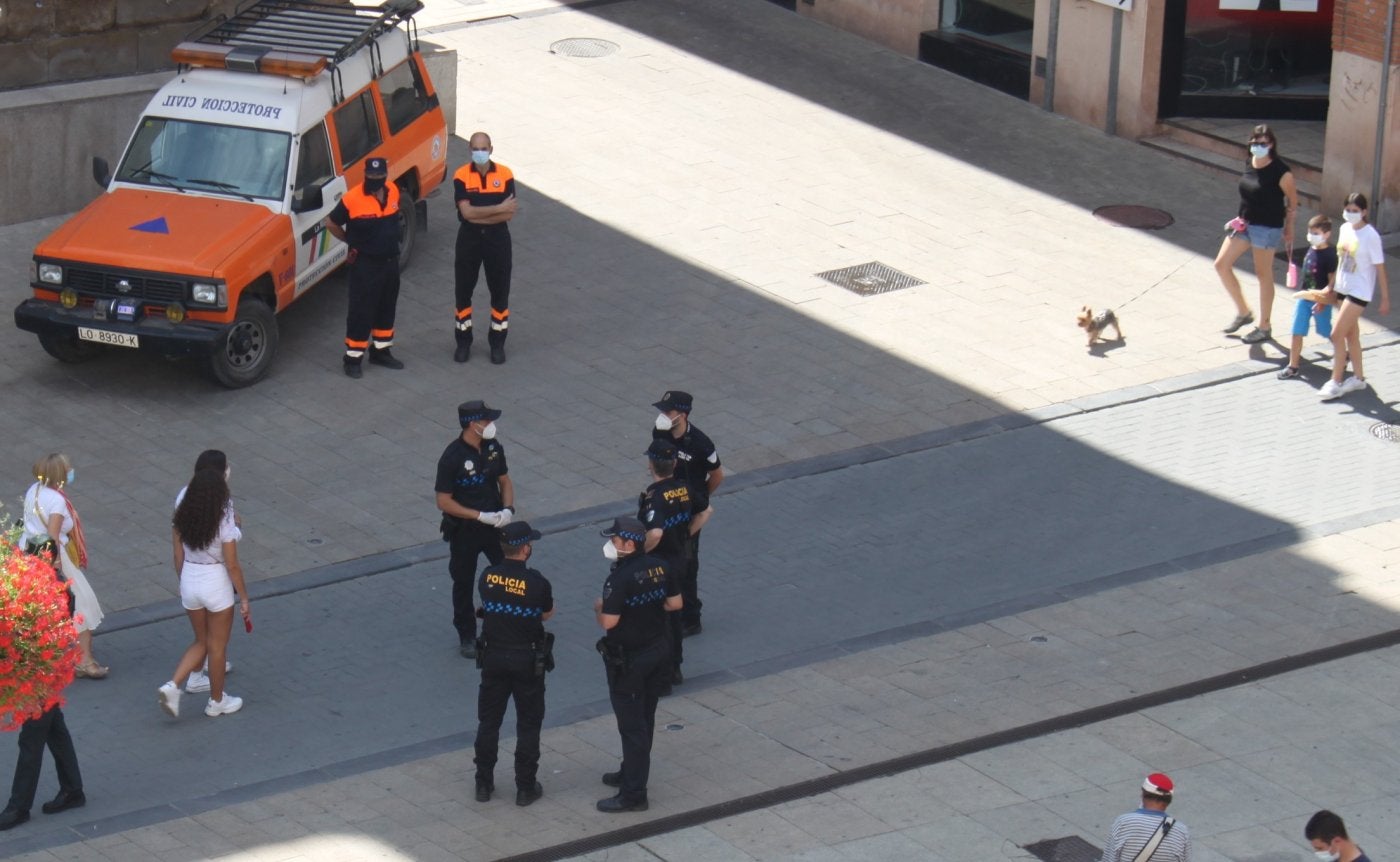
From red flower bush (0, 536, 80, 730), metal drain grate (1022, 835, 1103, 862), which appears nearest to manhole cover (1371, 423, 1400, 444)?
metal drain grate (1022, 835, 1103, 862)

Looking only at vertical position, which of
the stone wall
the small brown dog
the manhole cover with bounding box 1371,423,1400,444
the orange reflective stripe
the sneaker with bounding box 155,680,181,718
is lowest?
the sneaker with bounding box 155,680,181,718

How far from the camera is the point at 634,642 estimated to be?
1112 centimetres

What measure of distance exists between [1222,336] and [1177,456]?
2.48 metres

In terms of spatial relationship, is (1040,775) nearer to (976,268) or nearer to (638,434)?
(638,434)

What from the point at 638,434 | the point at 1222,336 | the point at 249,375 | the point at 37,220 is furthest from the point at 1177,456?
the point at 37,220

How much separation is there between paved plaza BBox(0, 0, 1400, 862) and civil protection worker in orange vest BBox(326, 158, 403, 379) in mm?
389

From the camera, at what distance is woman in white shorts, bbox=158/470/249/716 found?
11.8m

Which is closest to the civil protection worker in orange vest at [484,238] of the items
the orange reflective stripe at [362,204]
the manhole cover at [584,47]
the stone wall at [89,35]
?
the orange reflective stripe at [362,204]

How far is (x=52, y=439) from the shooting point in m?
15.6

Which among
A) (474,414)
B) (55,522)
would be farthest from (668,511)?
(55,522)

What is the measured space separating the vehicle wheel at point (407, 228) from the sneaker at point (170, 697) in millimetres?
7152

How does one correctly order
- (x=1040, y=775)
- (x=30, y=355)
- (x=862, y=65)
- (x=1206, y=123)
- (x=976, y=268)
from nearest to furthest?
(x=1040, y=775), (x=30, y=355), (x=976, y=268), (x=1206, y=123), (x=862, y=65)

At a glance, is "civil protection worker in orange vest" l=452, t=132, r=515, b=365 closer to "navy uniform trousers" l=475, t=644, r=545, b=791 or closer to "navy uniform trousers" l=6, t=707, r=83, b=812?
"navy uniform trousers" l=475, t=644, r=545, b=791

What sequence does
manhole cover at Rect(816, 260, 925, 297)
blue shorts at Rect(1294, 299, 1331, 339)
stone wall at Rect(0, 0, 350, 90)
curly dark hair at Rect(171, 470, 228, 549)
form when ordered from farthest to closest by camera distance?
stone wall at Rect(0, 0, 350, 90) → manhole cover at Rect(816, 260, 925, 297) → blue shorts at Rect(1294, 299, 1331, 339) → curly dark hair at Rect(171, 470, 228, 549)
